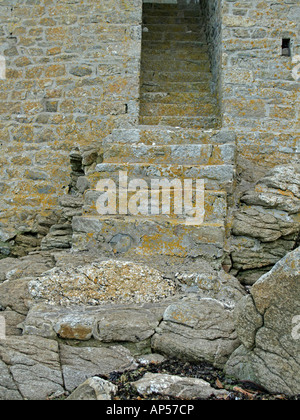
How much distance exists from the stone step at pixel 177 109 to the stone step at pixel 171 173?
2099mm

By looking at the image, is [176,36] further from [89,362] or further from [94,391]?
[94,391]

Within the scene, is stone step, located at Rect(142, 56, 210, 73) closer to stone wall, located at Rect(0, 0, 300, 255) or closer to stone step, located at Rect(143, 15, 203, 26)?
stone wall, located at Rect(0, 0, 300, 255)

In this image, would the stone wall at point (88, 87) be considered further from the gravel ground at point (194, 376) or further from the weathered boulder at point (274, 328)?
the weathered boulder at point (274, 328)

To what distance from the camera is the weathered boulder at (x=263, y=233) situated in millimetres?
3627

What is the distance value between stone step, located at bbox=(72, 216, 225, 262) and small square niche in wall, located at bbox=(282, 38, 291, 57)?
3.39m

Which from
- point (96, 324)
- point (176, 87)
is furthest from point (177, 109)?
point (96, 324)

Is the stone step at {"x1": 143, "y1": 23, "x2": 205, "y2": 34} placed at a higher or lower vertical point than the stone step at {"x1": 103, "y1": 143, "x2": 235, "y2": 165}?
higher

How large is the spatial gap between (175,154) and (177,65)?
306 cm

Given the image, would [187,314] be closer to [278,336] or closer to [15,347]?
[278,336]

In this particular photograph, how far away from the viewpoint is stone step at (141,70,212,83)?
6.31 metres

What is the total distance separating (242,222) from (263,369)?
1.84 meters

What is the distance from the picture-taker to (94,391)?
1.87m

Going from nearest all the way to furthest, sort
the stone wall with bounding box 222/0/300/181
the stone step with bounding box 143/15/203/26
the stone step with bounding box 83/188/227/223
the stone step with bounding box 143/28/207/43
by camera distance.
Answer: the stone step with bounding box 83/188/227/223, the stone wall with bounding box 222/0/300/181, the stone step with bounding box 143/28/207/43, the stone step with bounding box 143/15/203/26

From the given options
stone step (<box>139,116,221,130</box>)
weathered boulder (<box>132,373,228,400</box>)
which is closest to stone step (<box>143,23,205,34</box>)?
stone step (<box>139,116,221,130</box>)
